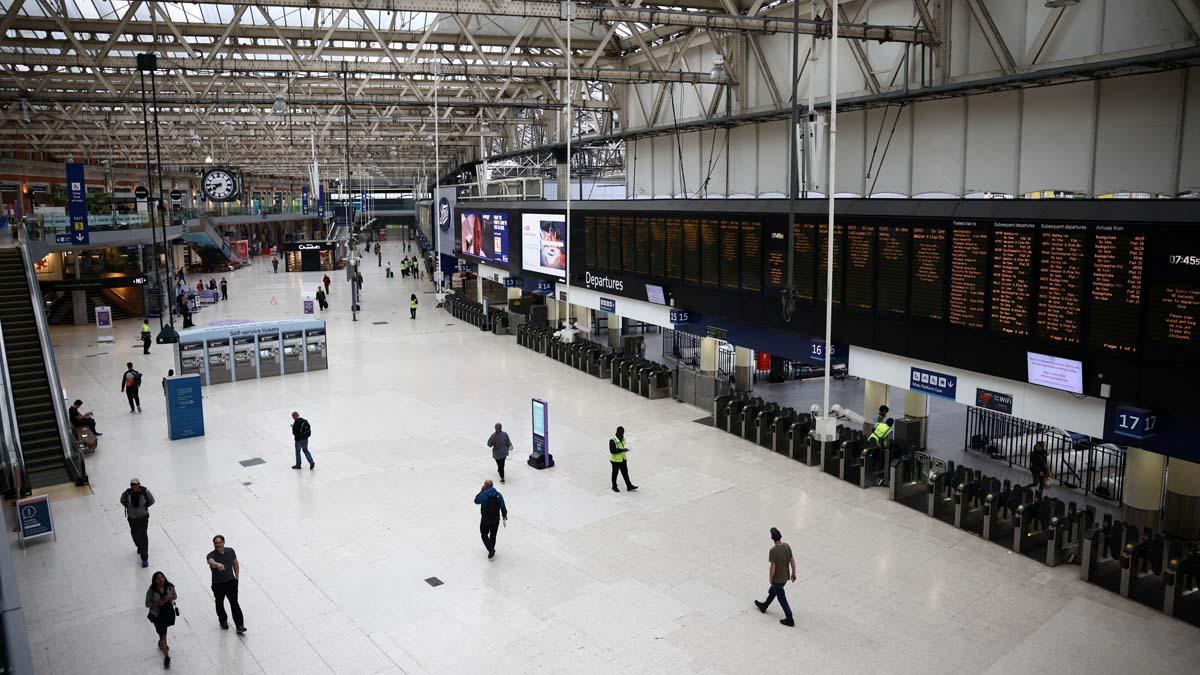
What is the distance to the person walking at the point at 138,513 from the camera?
11.0 m

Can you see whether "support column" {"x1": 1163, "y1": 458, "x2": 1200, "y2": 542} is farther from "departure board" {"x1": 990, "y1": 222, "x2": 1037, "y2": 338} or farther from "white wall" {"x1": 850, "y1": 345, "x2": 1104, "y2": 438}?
"departure board" {"x1": 990, "y1": 222, "x2": 1037, "y2": 338}

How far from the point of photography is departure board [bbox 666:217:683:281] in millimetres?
18188

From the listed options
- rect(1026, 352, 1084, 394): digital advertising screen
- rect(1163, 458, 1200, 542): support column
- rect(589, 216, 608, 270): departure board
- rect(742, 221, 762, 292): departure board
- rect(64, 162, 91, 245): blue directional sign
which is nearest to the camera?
rect(1026, 352, 1084, 394): digital advertising screen

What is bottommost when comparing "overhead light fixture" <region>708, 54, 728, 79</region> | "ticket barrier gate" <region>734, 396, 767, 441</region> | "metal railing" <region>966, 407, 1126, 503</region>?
"metal railing" <region>966, 407, 1126, 503</region>

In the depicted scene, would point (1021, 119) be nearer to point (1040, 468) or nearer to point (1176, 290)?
point (1040, 468)

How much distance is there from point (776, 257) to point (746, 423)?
3.71 meters

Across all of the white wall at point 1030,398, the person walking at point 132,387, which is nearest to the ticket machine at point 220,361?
the person walking at point 132,387

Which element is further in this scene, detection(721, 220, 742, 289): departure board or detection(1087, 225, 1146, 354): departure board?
detection(721, 220, 742, 289): departure board

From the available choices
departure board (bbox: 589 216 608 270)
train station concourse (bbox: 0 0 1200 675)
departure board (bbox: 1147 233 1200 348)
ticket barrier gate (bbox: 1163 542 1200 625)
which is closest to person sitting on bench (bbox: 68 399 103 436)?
train station concourse (bbox: 0 0 1200 675)

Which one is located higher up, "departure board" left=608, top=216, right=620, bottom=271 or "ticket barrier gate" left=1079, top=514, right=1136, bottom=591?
"departure board" left=608, top=216, right=620, bottom=271

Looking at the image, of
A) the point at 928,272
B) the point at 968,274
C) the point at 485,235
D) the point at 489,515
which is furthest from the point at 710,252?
the point at 485,235

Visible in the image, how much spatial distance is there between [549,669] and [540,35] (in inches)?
953

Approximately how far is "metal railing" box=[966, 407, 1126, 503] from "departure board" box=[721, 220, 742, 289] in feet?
17.0

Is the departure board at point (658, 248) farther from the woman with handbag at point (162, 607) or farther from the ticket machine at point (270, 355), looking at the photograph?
the woman with handbag at point (162, 607)
